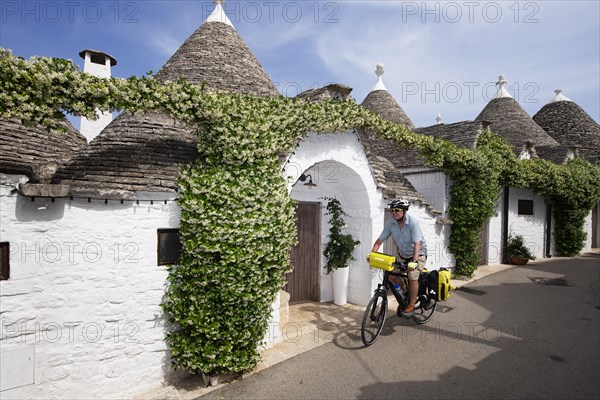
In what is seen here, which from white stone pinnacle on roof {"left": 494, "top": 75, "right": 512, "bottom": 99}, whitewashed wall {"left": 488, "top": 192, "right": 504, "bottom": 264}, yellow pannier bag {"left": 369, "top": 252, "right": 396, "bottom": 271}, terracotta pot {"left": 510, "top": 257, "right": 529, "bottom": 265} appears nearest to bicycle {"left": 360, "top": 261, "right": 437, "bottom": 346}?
yellow pannier bag {"left": 369, "top": 252, "right": 396, "bottom": 271}

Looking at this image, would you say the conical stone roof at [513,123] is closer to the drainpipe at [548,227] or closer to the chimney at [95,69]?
the drainpipe at [548,227]

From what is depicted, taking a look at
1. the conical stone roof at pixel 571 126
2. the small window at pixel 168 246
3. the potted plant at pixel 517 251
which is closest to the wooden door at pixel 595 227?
the conical stone roof at pixel 571 126

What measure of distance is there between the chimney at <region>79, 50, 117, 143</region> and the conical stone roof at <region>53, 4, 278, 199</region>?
4.63 m

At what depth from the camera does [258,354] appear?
5.04 m

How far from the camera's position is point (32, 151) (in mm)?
5547

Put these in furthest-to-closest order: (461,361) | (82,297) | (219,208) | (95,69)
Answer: (95,69) → (461,361) → (219,208) → (82,297)

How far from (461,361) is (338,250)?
356cm

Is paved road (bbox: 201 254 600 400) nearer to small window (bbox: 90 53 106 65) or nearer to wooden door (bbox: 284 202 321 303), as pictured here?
wooden door (bbox: 284 202 321 303)

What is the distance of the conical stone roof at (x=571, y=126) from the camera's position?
19.4 metres

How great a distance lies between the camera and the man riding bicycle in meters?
5.62

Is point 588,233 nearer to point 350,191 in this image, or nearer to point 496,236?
point 496,236

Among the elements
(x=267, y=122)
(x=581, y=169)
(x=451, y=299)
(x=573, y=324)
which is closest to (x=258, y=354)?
(x=267, y=122)

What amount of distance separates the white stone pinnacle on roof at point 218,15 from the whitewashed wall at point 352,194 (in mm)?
5131

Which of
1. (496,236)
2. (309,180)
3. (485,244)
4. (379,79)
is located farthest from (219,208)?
(379,79)
